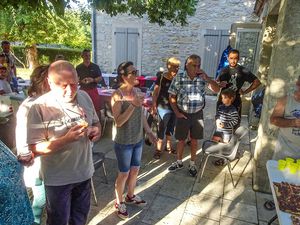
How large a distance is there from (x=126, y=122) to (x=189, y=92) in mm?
1441

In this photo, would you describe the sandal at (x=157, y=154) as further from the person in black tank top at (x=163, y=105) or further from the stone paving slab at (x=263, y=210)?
the stone paving slab at (x=263, y=210)

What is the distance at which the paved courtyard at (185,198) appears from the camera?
3.17 metres

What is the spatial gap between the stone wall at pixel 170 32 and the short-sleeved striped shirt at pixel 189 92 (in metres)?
7.00

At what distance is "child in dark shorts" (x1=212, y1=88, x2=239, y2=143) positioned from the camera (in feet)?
13.9

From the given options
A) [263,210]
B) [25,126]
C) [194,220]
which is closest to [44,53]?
[25,126]

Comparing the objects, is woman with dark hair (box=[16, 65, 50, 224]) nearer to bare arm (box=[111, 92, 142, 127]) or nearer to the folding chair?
bare arm (box=[111, 92, 142, 127])

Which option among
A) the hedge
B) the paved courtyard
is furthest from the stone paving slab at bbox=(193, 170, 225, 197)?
the hedge

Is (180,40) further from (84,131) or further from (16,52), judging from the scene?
(16,52)

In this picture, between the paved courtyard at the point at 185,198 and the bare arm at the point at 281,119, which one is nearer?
the bare arm at the point at 281,119

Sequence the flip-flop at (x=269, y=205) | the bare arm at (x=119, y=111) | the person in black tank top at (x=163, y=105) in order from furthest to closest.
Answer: the person in black tank top at (x=163, y=105) → the flip-flop at (x=269, y=205) → the bare arm at (x=119, y=111)

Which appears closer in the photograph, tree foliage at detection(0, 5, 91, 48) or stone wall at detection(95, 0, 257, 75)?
stone wall at detection(95, 0, 257, 75)

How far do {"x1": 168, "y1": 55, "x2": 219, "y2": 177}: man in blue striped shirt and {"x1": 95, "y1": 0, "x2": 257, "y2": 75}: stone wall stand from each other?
22.8ft

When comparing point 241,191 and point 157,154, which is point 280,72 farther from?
Result: point 157,154

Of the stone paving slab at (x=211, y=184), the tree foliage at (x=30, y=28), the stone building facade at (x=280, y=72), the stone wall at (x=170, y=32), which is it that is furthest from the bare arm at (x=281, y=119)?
the tree foliage at (x=30, y=28)
